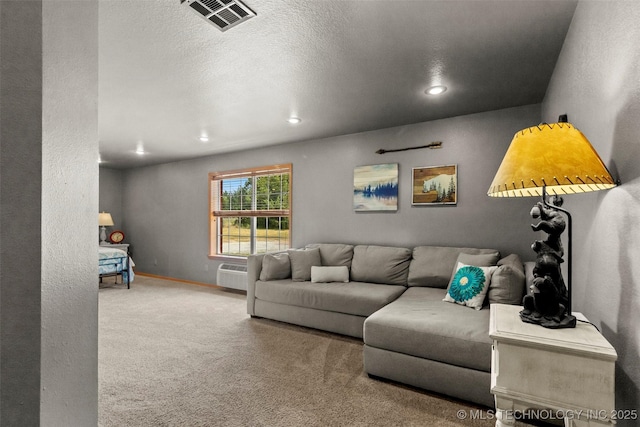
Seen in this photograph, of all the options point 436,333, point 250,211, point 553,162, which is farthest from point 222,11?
point 250,211

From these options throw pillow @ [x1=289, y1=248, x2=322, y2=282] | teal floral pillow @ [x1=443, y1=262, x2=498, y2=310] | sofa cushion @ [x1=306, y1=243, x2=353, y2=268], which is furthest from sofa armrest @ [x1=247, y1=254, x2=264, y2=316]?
teal floral pillow @ [x1=443, y1=262, x2=498, y2=310]

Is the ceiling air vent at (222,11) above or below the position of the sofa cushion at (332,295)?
above

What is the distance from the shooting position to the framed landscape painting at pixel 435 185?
362 cm

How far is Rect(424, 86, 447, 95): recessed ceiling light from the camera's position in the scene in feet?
9.16

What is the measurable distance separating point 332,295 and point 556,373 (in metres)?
2.26

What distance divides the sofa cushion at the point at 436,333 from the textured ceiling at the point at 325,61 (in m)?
1.88

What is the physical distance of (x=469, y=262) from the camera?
305 cm

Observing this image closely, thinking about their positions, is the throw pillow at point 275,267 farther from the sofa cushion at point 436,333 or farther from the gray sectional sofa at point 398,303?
the sofa cushion at point 436,333

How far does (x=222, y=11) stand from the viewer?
173 centimetres

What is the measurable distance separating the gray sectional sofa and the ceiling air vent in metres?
2.21

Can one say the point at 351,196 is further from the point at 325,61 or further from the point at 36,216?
the point at 36,216

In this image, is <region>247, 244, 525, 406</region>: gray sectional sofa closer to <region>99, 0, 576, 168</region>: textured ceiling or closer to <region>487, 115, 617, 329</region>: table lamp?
<region>487, 115, 617, 329</region>: table lamp

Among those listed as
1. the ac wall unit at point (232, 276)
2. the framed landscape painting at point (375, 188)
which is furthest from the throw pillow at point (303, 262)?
the ac wall unit at point (232, 276)

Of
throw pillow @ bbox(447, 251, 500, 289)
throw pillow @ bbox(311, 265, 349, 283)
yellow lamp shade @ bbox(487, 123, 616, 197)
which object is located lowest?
throw pillow @ bbox(311, 265, 349, 283)
